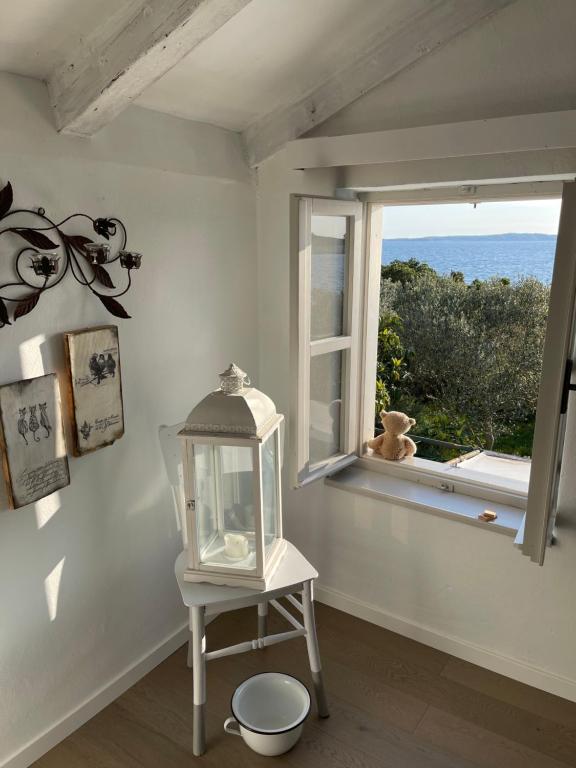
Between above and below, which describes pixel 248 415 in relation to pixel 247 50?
below

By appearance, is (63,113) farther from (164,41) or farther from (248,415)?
(248,415)

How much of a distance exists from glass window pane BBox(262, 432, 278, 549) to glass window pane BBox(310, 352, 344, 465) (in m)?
0.44

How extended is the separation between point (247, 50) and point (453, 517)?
6.11ft

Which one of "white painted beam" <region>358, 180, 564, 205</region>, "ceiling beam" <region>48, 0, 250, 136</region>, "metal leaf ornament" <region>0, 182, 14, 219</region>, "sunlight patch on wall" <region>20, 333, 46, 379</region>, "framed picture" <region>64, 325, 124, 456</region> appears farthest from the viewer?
"white painted beam" <region>358, 180, 564, 205</region>

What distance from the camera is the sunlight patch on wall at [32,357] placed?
181cm

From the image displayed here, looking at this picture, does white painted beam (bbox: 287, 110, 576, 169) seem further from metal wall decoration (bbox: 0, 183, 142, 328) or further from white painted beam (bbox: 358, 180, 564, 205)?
metal wall decoration (bbox: 0, 183, 142, 328)

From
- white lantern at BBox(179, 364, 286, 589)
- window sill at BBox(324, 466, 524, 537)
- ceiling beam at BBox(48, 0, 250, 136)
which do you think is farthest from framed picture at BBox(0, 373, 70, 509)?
window sill at BBox(324, 466, 524, 537)

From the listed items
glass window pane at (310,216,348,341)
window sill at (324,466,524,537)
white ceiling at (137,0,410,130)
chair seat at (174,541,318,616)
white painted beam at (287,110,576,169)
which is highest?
white ceiling at (137,0,410,130)

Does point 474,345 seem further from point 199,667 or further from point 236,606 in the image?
point 199,667

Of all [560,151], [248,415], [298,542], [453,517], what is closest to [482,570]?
[453,517]

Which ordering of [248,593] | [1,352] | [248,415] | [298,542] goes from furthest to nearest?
[298,542]
[248,593]
[248,415]
[1,352]

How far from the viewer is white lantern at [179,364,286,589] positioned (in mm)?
1887

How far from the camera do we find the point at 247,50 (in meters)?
1.96

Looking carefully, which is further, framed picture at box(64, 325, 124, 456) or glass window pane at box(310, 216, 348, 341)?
glass window pane at box(310, 216, 348, 341)
